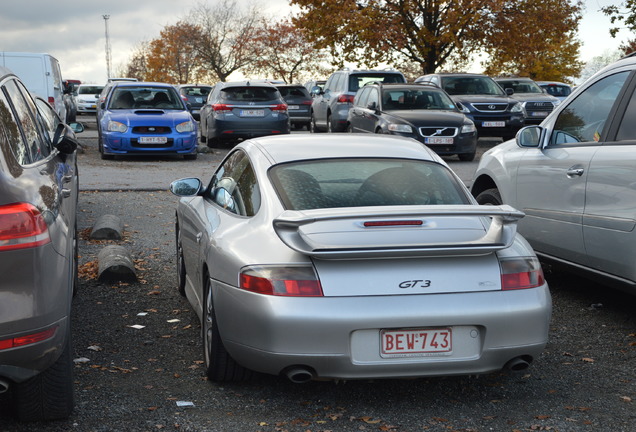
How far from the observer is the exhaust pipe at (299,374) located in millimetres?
4254

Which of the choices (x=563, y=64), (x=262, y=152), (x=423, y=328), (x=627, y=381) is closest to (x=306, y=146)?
(x=262, y=152)

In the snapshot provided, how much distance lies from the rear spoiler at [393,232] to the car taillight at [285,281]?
0.40 feet

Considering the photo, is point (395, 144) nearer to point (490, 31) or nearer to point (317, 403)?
point (317, 403)

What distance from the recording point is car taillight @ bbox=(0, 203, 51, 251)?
3641 millimetres

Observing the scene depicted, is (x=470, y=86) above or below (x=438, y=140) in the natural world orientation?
above

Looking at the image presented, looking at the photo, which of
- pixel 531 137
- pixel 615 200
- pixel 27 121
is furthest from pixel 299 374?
pixel 531 137

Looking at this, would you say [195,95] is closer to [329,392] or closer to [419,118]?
[419,118]

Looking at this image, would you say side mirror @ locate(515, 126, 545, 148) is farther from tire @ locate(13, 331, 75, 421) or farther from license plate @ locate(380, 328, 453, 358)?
tire @ locate(13, 331, 75, 421)

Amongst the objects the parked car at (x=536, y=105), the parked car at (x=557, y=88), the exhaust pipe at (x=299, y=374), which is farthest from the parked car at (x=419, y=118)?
the parked car at (x=557, y=88)

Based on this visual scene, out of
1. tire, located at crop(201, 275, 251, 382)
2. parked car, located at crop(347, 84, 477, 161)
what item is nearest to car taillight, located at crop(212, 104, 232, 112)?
parked car, located at crop(347, 84, 477, 161)

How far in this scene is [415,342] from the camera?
166 inches

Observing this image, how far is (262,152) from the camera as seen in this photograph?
535 centimetres

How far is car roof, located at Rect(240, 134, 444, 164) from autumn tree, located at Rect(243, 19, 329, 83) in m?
61.4

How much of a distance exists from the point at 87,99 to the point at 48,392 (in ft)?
154
